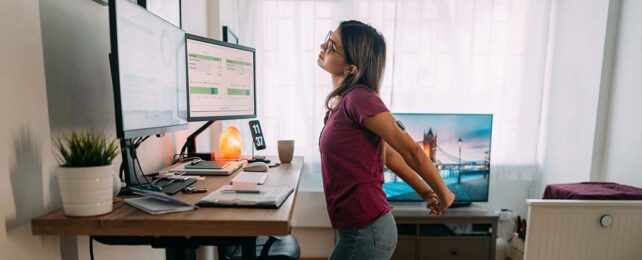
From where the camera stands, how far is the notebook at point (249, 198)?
0.84 metres

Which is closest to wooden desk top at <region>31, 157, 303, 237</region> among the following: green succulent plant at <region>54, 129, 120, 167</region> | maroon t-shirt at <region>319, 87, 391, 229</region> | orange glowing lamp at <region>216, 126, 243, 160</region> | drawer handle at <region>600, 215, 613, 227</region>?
green succulent plant at <region>54, 129, 120, 167</region>

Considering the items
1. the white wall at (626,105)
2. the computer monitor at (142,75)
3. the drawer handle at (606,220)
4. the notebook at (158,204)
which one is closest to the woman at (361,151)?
the notebook at (158,204)

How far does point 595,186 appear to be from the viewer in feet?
6.22

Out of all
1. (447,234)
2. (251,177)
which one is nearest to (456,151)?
(447,234)

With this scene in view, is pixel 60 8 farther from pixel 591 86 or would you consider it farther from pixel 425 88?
pixel 591 86

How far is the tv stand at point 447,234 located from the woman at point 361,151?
119cm

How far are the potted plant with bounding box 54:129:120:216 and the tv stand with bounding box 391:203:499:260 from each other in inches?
70.6

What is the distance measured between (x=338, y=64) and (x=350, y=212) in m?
0.48

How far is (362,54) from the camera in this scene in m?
1.07

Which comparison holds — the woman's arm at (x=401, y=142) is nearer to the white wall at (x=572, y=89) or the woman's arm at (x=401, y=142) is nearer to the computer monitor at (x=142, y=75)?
the computer monitor at (x=142, y=75)

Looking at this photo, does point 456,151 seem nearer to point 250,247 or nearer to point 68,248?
point 250,247

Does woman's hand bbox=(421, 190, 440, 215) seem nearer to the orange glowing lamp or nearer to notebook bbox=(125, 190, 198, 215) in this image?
notebook bbox=(125, 190, 198, 215)

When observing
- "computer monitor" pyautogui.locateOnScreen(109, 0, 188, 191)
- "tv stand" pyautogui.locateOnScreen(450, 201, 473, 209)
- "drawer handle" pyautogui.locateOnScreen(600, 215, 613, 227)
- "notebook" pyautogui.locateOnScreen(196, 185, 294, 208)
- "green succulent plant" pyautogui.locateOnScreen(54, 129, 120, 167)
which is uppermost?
"computer monitor" pyautogui.locateOnScreen(109, 0, 188, 191)

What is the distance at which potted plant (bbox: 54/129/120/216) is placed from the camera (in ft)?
2.35
